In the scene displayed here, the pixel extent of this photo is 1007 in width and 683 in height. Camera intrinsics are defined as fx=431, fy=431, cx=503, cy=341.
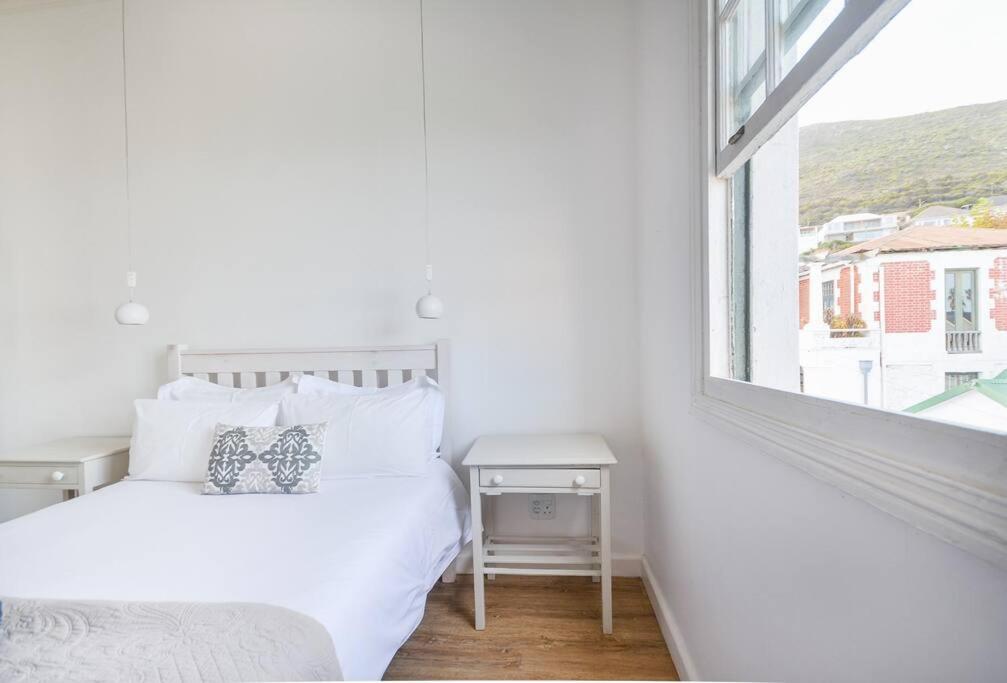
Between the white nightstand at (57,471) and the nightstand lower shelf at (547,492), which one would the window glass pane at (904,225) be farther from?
the white nightstand at (57,471)

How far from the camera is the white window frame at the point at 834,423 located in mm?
452

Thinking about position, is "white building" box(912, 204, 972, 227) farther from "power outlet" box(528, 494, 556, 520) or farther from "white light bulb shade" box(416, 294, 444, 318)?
"power outlet" box(528, 494, 556, 520)

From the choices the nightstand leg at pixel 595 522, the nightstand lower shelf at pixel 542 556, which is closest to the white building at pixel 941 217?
the nightstand lower shelf at pixel 542 556

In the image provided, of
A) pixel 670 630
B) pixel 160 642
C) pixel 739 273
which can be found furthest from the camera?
pixel 670 630

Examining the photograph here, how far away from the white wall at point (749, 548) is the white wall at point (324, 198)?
0.89ft

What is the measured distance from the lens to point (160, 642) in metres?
0.83

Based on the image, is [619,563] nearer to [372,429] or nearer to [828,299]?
[372,429]

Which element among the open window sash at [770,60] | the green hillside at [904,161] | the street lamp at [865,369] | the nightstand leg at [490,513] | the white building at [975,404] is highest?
the open window sash at [770,60]

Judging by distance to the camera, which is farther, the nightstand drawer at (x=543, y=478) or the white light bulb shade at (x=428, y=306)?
the white light bulb shade at (x=428, y=306)

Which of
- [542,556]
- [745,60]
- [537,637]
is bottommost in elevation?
[537,637]

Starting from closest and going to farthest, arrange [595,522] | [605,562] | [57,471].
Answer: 1. [605,562]
2. [57,471]
3. [595,522]

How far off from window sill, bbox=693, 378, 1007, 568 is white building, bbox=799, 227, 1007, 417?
0.06 metres

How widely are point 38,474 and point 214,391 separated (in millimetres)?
798

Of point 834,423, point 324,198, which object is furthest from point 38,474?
point 834,423
